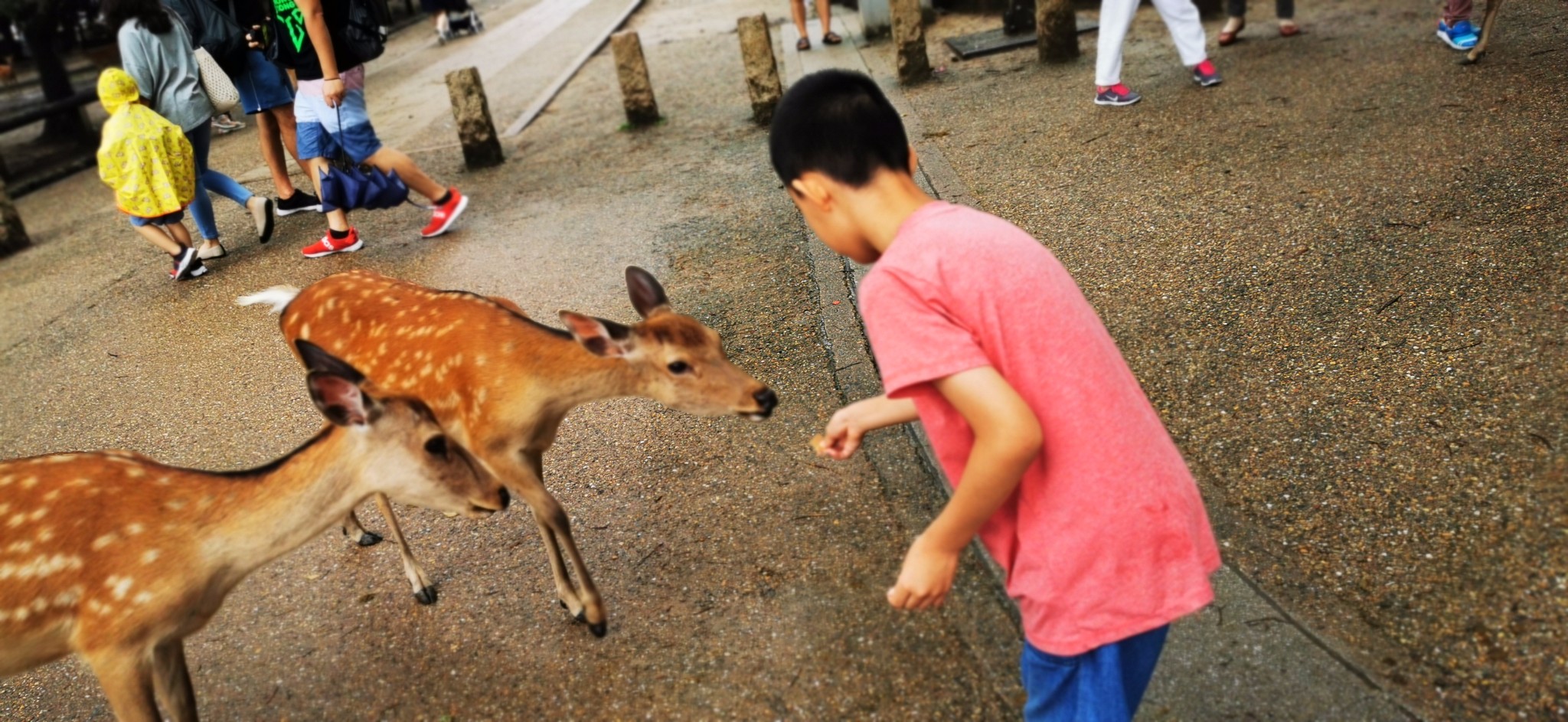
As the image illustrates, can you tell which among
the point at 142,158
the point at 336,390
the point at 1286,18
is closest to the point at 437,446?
the point at 336,390

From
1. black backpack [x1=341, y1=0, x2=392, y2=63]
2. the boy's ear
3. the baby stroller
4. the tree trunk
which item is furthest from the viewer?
the baby stroller

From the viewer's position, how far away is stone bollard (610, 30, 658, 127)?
355 inches

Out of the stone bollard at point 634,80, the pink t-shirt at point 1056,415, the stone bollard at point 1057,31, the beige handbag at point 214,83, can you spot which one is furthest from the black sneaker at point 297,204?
the pink t-shirt at point 1056,415

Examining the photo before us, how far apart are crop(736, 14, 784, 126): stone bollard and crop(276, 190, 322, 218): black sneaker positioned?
3324 mm

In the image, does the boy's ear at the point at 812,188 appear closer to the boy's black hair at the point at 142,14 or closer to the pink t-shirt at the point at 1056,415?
the pink t-shirt at the point at 1056,415

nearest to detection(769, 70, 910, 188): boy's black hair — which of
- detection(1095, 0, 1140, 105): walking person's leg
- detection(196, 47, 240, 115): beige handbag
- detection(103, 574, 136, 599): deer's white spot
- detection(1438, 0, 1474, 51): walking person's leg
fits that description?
detection(103, 574, 136, 599): deer's white spot

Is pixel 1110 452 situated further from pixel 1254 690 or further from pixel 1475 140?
pixel 1475 140

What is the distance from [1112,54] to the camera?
722 centimetres

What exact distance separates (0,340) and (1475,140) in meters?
8.35

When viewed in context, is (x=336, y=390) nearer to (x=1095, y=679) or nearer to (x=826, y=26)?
(x=1095, y=679)

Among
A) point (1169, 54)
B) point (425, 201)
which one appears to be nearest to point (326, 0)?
point (425, 201)

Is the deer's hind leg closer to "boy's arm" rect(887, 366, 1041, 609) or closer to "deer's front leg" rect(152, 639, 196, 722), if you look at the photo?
"boy's arm" rect(887, 366, 1041, 609)

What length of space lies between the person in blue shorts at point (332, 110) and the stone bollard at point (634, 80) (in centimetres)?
224

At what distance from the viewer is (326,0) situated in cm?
671
